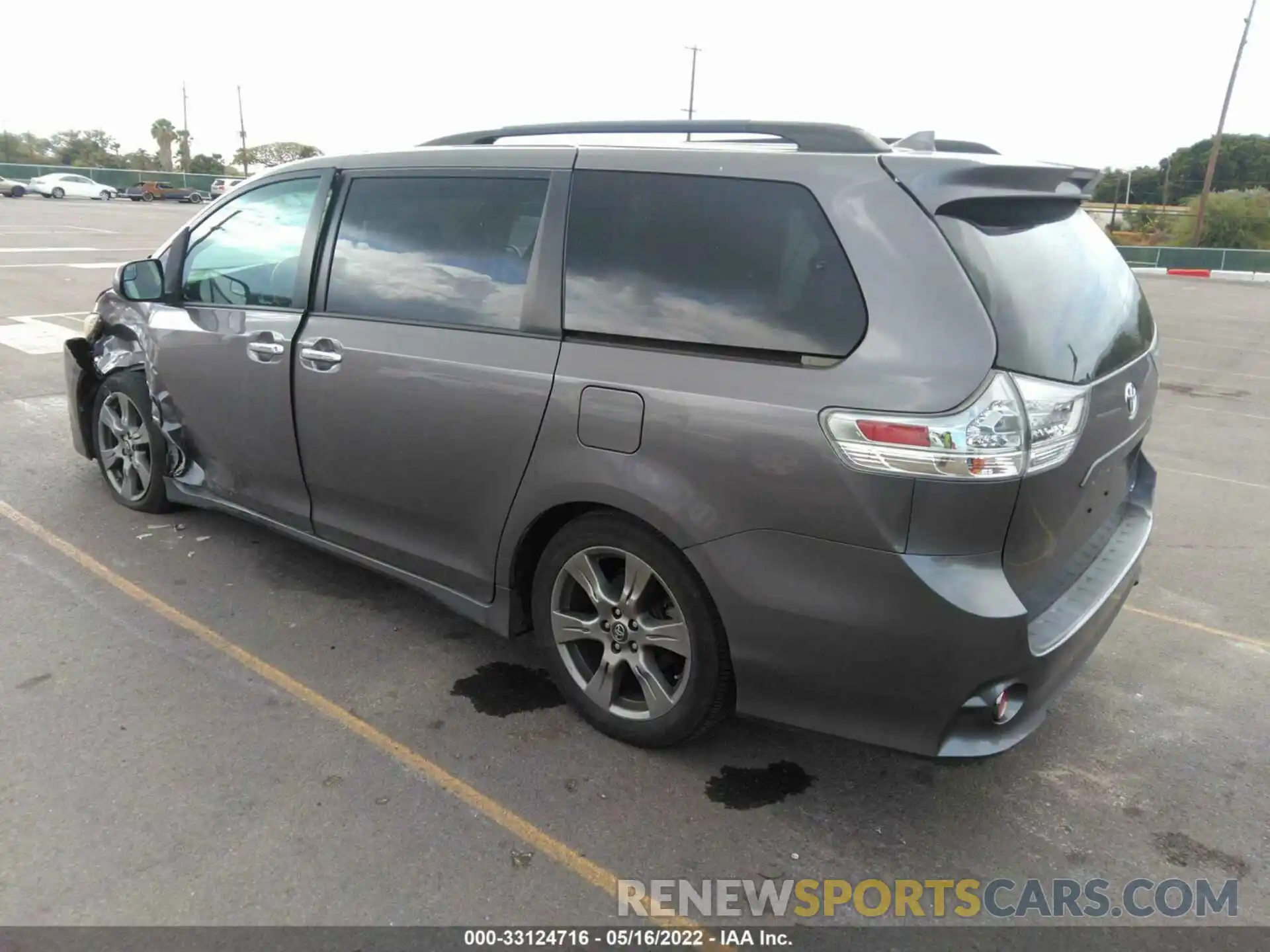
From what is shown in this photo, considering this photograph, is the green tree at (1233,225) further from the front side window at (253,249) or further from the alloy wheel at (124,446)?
the alloy wheel at (124,446)

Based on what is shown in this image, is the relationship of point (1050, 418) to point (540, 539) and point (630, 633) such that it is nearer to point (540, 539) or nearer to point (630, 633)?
point (630, 633)

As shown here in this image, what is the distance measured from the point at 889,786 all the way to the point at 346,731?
5.82ft

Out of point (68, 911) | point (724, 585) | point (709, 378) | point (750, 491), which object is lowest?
point (68, 911)

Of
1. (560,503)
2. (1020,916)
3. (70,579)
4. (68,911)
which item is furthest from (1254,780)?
(70,579)

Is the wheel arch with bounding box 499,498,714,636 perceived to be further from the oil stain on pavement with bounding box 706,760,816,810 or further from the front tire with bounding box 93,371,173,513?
the front tire with bounding box 93,371,173,513

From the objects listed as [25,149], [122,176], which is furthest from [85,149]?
[122,176]

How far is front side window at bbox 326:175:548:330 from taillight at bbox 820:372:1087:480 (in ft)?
4.15

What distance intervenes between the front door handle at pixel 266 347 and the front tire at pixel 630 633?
1538mm

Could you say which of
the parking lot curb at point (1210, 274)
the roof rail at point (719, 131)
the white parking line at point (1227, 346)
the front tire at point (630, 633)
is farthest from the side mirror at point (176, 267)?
the parking lot curb at point (1210, 274)

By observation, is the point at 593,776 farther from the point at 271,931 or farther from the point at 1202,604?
the point at 1202,604

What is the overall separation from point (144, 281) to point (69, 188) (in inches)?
2184

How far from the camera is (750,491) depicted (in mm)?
2553

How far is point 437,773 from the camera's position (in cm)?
293

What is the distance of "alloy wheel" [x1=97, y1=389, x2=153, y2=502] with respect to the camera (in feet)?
15.7
